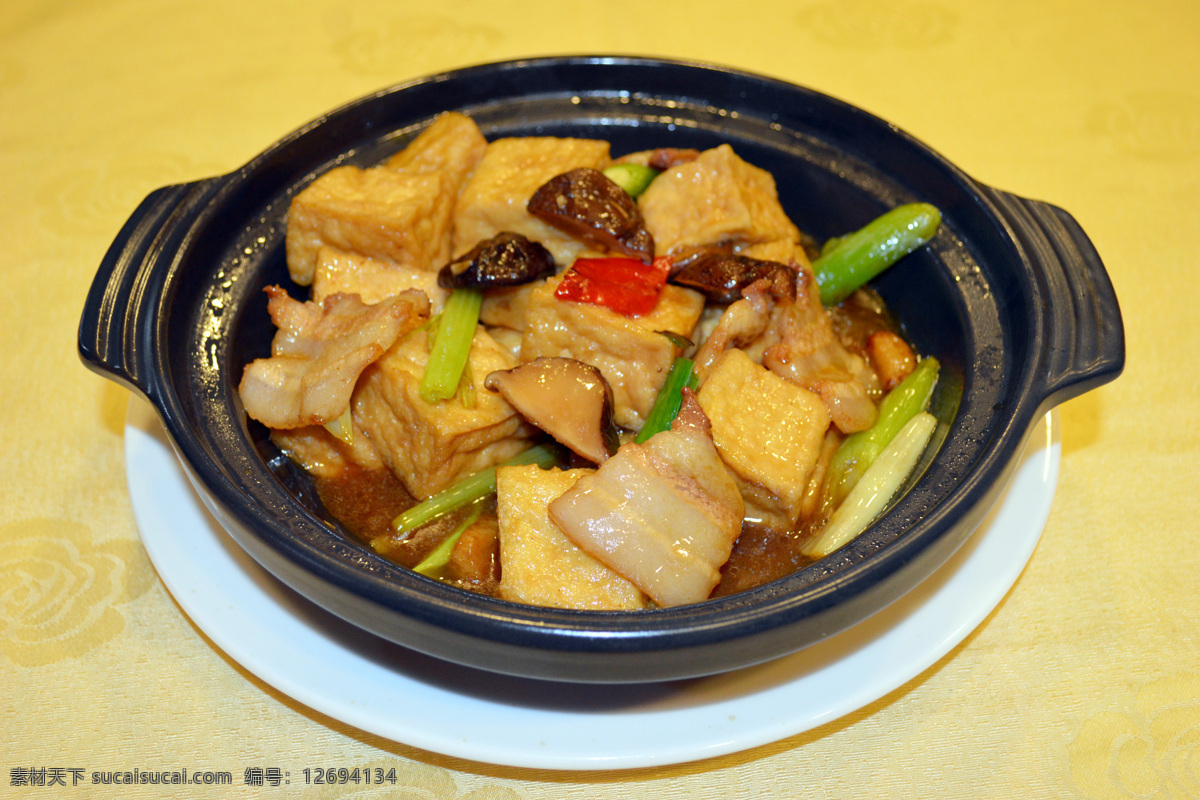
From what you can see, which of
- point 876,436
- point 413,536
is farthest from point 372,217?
point 876,436

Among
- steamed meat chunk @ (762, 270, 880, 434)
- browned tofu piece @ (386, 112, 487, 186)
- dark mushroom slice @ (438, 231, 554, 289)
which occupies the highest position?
browned tofu piece @ (386, 112, 487, 186)

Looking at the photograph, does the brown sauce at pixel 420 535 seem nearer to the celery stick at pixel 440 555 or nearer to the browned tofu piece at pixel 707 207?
the celery stick at pixel 440 555

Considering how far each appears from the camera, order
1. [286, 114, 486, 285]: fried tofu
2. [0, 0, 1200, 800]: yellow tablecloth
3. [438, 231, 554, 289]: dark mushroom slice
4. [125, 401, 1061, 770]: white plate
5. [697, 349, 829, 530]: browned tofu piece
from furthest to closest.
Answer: [286, 114, 486, 285]: fried tofu < [438, 231, 554, 289]: dark mushroom slice < [697, 349, 829, 530]: browned tofu piece < [0, 0, 1200, 800]: yellow tablecloth < [125, 401, 1061, 770]: white plate

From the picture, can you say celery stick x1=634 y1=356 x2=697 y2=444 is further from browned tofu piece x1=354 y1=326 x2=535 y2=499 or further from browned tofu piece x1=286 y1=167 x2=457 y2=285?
browned tofu piece x1=286 y1=167 x2=457 y2=285

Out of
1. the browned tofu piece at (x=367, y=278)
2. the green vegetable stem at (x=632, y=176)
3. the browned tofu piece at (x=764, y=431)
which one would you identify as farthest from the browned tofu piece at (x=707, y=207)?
the browned tofu piece at (x=367, y=278)

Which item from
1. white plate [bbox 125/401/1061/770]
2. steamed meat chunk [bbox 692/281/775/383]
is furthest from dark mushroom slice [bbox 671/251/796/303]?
white plate [bbox 125/401/1061/770]
